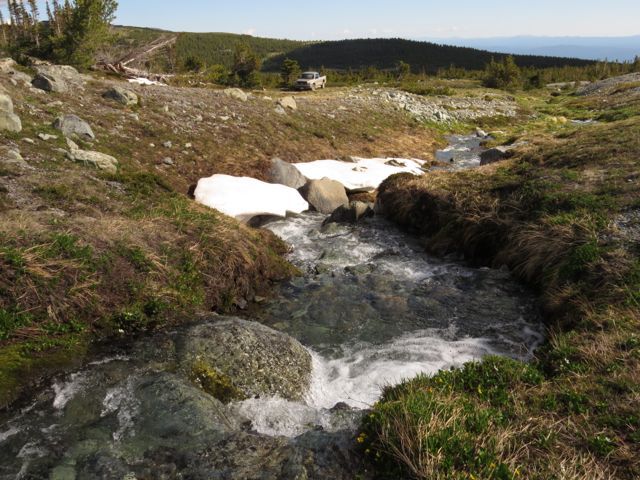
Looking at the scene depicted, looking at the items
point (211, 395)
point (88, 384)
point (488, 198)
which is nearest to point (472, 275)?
point (488, 198)

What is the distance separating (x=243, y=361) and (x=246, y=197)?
11792 millimetres

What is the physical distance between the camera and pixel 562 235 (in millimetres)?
12469

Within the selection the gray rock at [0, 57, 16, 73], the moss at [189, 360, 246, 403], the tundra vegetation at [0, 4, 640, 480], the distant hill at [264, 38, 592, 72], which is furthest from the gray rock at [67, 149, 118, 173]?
the distant hill at [264, 38, 592, 72]

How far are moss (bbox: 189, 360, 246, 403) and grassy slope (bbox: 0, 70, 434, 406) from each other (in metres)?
2.09

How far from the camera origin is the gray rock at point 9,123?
54.9ft

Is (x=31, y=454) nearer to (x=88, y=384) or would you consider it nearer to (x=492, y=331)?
(x=88, y=384)

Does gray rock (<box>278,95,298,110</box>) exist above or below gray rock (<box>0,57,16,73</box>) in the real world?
below

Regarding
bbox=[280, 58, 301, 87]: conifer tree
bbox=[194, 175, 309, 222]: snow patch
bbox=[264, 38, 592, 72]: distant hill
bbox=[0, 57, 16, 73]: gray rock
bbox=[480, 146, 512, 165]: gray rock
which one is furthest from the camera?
bbox=[264, 38, 592, 72]: distant hill

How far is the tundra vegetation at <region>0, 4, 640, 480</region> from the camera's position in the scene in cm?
545

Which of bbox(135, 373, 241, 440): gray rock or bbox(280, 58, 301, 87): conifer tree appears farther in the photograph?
bbox(280, 58, 301, 87): conifer tree

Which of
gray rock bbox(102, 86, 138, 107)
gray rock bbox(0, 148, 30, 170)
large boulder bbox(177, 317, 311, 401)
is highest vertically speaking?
gray rock bbox(102, 86, 138, 107)

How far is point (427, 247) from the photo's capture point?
655 inches

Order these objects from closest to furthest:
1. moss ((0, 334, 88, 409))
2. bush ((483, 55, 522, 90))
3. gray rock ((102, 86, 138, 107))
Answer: moss ((0, 334, 88, 409))
gray rock ((102, 86, 138, 107))
bush ((483, 55, 522, 90))

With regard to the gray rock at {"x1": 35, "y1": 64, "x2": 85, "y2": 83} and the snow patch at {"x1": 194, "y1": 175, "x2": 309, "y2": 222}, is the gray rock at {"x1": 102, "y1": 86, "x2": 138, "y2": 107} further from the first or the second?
the snow patch at {"x1": 194, "y1": 175, "x2": 309, "y2": 222}
